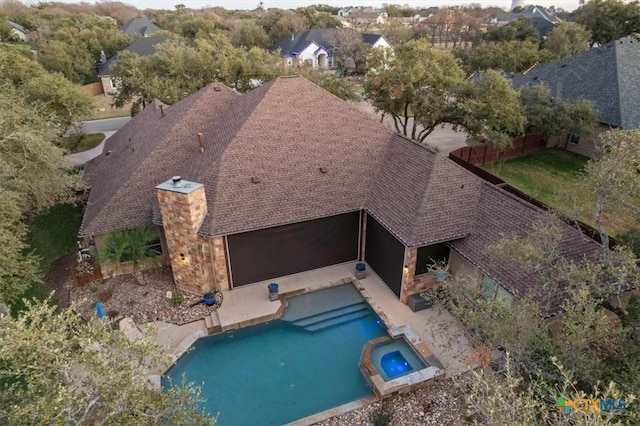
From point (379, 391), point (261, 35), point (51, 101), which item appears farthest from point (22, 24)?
point (379, 391)

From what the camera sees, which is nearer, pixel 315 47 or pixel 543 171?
pixel 543 171

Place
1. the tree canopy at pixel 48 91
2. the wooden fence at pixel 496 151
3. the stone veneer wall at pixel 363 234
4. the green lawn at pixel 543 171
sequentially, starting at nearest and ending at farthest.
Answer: the stone veneer wall at pixel 363 234
the green lawn at pixel 543 171
the tree canopy at pixel 48 91
the wooden fence at pixel 496 151

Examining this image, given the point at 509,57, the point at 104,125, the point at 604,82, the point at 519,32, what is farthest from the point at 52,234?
the point at 519,32

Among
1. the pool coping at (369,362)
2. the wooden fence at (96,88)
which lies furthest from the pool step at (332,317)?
the wooden fence at (96,88)

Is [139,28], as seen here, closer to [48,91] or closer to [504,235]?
[48,91]

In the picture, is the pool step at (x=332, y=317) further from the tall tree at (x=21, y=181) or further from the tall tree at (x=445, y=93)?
the tall tree at (x=445, y=93)

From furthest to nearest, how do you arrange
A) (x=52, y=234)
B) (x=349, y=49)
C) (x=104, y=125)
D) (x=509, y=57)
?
(x=349, y=49), (x=509, y=57), (x=104, y=125), (x=52, y=234)
